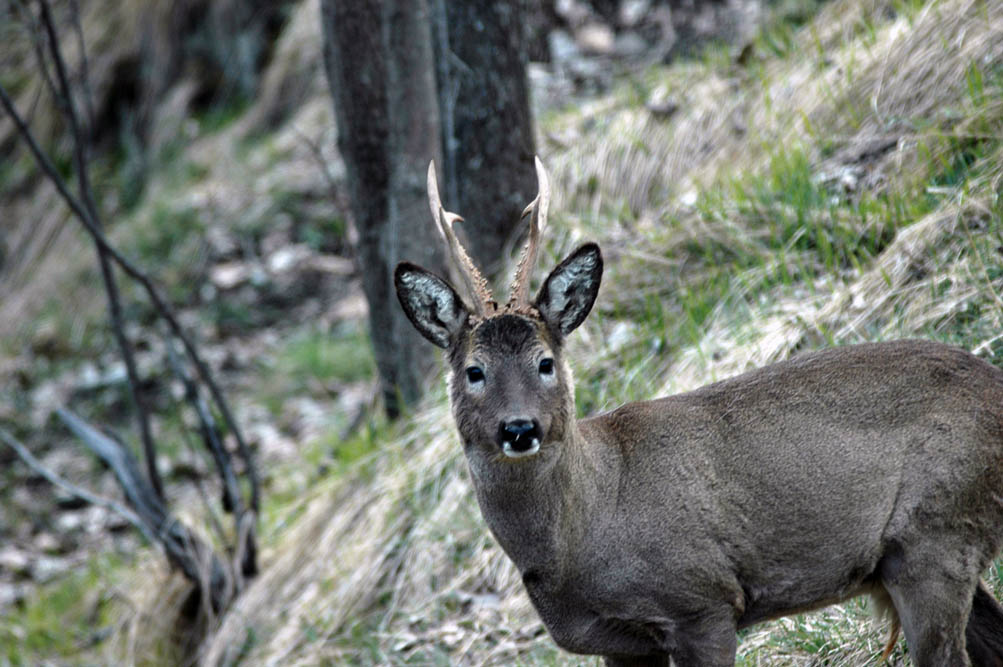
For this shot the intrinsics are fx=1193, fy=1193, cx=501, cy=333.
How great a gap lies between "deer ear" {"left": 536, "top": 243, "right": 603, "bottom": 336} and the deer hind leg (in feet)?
4.53

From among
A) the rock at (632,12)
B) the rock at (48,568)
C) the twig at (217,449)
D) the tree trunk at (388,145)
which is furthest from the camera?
the rock at (632,12)

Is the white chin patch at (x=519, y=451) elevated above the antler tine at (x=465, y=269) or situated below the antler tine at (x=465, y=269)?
below

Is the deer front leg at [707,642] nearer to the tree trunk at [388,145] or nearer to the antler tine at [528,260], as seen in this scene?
the antler tine at [528,260]

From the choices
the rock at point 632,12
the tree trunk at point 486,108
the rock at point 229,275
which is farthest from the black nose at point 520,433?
the rock at point 229,275

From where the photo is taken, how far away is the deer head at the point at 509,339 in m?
3.97

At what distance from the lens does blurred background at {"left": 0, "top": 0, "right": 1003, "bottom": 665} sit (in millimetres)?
5727

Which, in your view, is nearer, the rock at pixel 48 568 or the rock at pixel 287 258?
the rock at pixel 48 568

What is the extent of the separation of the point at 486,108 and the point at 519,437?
11.9 feet

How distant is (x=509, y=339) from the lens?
Result: 411 centimetres

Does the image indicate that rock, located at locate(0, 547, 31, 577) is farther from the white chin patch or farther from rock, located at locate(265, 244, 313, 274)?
the white chin patch

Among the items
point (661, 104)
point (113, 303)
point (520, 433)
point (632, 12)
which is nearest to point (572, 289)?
point (520, 433)

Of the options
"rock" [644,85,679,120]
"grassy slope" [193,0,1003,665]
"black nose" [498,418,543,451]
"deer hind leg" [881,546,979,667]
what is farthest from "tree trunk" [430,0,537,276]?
"deer hind leg" [881,546,979,667]

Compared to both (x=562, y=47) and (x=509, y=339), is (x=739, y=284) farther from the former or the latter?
(x=562, y=47)

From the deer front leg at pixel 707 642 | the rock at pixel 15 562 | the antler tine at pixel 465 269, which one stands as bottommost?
the deer front leg at pixel 707 642
